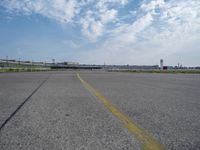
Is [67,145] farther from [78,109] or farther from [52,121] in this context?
[78,109]

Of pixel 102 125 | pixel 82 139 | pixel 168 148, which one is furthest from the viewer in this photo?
pixel 102 125

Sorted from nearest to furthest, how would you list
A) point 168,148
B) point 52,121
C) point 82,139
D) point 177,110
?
point 168,148 → point 82,139 → point 52,121 → point 177,110

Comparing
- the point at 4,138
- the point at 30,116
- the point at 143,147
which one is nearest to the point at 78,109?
the point at 30,116

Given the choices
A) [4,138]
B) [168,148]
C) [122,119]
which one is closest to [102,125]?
[122,119]

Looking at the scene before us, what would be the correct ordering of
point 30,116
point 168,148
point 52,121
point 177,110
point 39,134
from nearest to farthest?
point 168,148, point 39,134, point 52,121, point 30,116, point 177,110

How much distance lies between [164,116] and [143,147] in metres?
1.88

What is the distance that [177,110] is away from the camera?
5141 millimetres

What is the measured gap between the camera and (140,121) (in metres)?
4.10

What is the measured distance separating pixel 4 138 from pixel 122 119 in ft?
6.98

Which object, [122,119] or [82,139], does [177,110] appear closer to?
[122,119]

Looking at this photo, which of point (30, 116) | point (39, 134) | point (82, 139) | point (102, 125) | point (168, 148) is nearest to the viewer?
point (168, 148)

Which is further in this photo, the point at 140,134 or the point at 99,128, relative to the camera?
the point at 99,128

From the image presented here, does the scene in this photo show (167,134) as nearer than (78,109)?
Yes

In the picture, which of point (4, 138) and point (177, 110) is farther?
point (177, 110)
